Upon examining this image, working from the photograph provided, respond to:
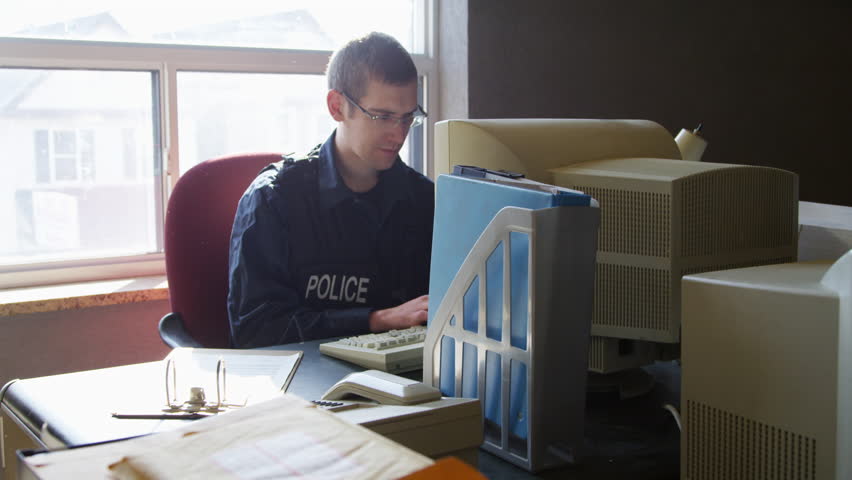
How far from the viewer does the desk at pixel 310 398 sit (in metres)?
0.94

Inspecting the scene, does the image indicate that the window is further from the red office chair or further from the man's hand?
the man's hand

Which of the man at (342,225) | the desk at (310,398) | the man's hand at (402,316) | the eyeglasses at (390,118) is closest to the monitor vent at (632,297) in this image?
the desk at (310,398)

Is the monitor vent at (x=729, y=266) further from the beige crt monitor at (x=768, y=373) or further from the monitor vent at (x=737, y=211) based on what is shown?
the beige crt monitor at (x=768, y=373)

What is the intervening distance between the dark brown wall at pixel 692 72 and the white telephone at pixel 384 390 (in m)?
1.83

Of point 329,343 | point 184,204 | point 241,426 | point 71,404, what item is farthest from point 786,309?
point 184,204

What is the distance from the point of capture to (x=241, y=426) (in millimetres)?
620

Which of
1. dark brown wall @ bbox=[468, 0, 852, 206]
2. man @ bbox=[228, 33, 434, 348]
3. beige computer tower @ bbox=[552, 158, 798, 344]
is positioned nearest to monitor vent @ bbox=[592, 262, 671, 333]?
beige computer tower @ bbox=[552, 158, 798, 344]

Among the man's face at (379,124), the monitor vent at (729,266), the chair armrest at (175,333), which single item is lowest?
the chair armrest at (175,333)

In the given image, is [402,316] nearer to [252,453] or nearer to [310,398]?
[310,398]

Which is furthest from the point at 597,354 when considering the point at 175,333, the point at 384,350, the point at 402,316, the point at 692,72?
the point at 692,72

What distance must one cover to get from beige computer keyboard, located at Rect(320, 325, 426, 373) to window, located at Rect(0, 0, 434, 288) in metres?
1.19

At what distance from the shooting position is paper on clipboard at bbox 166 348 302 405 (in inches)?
→ 42.0

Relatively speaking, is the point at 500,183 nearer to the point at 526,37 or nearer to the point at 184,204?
the point at 184,204

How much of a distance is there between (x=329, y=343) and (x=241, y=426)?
695mm
